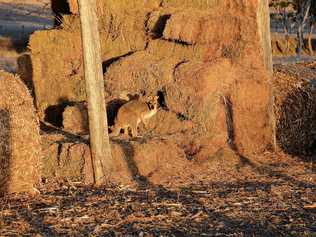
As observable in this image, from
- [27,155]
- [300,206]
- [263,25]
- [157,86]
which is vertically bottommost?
[300,206]

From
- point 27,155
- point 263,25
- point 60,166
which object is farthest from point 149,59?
point 27,155

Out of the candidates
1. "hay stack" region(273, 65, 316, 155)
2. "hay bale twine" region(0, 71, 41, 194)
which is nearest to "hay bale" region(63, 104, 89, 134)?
"hay bale twine" region(0, 71, 41, 194)

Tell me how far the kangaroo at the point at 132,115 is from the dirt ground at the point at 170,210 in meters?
1.66

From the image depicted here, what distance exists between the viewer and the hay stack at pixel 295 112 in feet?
51.1

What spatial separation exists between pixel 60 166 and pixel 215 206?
3.33 metres

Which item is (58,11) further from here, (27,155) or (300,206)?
(300,206)

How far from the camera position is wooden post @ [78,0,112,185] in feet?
34.8

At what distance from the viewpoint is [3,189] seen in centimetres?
1016

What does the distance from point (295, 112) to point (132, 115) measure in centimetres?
420

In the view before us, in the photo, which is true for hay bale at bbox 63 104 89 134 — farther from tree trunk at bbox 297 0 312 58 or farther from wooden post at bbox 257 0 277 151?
tree trunk at bbox 297 0 312 58

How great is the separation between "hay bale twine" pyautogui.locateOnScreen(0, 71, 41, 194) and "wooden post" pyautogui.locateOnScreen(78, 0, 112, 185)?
2.86 feet

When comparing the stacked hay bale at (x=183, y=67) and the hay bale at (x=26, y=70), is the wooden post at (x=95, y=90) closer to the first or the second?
the stacked hay bale at (x=183, y=67)

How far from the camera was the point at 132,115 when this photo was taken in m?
13.0

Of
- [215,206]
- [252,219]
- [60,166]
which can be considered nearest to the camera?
[252,219]
